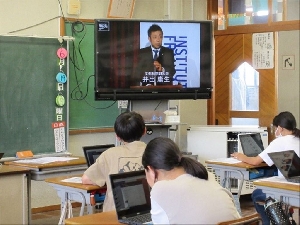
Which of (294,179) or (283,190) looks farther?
(294,179)

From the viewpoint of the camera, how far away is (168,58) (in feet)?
22.6

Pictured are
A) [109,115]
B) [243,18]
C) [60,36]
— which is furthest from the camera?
[243,18]

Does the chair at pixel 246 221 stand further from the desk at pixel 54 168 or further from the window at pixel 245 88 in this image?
the window at pixel 245 88

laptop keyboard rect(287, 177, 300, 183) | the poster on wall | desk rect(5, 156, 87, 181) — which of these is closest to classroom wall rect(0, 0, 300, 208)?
the poster on wall

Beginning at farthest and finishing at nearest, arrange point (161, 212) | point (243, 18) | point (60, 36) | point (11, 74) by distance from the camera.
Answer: point (243, 18), point (60, 36), point (11, 74), point (161, 212)

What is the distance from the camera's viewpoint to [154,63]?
6.84 meters

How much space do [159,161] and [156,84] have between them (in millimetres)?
3919

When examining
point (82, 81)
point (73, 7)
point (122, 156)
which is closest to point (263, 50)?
point (82, 81)

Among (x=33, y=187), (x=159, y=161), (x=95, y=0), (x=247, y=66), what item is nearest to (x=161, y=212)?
(x=159, y=161)

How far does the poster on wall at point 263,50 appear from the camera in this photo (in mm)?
8008

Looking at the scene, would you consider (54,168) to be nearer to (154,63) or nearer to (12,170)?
(12,170)

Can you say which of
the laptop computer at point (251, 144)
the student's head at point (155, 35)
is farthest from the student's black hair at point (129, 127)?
the student's head at point (155, 35)

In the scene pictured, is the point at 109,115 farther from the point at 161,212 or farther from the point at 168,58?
the point at 161,212

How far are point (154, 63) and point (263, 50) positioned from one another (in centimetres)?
191
